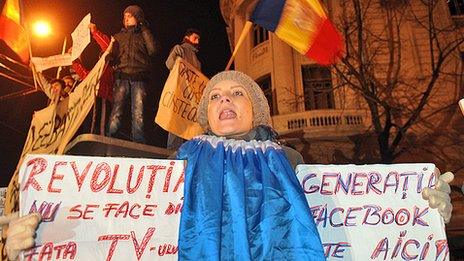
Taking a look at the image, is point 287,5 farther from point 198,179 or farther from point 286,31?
point 198,179

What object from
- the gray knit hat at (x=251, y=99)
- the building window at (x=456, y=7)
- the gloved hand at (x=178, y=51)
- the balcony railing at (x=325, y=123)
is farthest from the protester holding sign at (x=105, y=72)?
the building window at (x=456, y=7)

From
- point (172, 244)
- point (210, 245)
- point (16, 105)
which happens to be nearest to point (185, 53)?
point (172, 244)

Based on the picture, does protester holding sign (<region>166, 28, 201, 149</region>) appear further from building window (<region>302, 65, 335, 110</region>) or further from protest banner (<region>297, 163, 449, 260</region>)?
building window (<region>302, 65, 335, 110</region>)

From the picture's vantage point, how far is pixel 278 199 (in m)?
2.01

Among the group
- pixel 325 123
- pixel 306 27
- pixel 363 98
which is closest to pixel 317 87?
pixel 363 98

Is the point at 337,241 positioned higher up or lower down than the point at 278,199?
lower down

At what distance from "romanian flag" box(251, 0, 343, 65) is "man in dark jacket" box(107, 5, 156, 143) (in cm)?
188

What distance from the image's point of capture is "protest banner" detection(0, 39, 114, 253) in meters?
4.56

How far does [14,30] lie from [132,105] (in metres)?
2.36

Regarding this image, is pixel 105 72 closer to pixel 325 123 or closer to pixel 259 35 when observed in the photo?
pixel 325 123

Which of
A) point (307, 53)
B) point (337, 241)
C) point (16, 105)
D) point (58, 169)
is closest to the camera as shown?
point (58, 169)

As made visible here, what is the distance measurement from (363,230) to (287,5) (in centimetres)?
303

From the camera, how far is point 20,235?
6.23 feet

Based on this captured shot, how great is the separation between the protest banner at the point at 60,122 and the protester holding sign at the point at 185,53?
1675 mm
